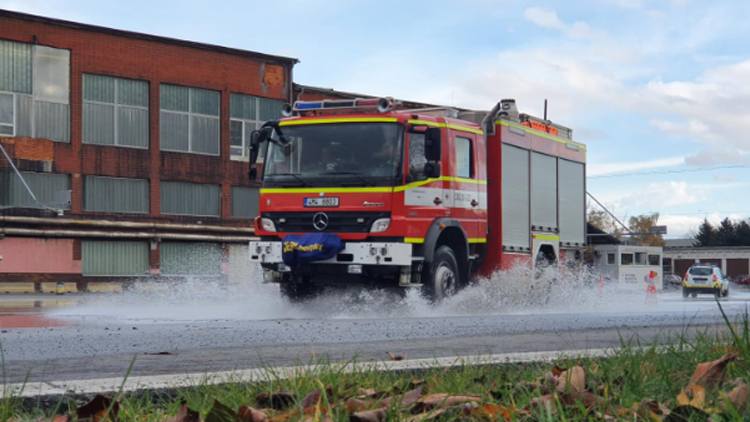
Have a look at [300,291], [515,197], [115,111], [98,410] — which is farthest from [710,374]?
[115,111]

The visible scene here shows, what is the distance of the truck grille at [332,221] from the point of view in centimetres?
1380

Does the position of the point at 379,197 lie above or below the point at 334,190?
below

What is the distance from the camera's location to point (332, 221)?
13.9 meters

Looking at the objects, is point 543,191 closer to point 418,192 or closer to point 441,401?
point 418,192

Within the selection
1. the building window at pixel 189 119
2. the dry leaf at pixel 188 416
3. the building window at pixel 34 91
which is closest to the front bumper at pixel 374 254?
the dry leaf at pixel 188 416

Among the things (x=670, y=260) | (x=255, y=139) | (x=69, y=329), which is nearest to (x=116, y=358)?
(x=69, y=329)

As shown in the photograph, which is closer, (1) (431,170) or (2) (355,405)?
(2) (355,405)

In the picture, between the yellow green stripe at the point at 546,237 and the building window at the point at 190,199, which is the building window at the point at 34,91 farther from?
the yellow green stripe at the point at 546,237

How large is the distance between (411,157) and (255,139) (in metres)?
2.51

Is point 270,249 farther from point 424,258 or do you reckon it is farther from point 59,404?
point 59,404

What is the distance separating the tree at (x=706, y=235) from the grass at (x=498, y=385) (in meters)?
126

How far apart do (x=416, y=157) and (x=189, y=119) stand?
27278 mm

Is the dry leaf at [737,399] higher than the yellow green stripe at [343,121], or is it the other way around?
the yellow green stripe at [343,121]

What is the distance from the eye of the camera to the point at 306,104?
15.0 metres
